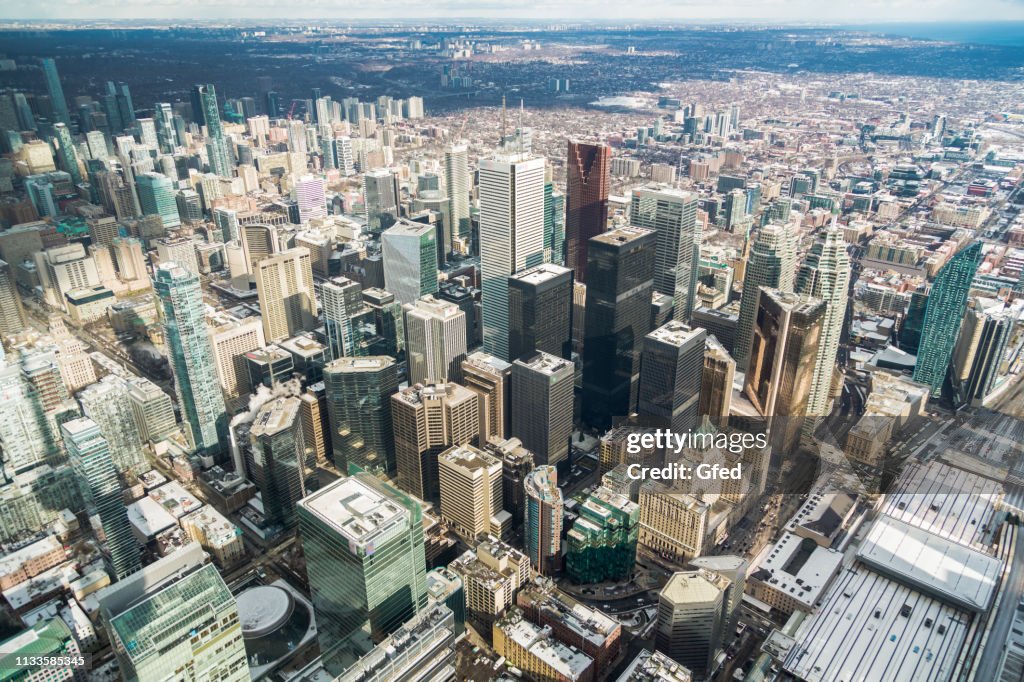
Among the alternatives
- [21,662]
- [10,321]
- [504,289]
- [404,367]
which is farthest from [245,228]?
[21,662]

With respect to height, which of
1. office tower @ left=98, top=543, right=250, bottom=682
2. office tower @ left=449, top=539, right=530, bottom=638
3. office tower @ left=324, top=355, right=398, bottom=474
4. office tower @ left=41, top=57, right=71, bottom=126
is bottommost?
office tower @ left=449, top=539, right=530, bottom=638

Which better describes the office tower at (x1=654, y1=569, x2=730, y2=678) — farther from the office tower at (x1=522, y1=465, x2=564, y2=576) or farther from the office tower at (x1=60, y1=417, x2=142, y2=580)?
the office tower at (x1=60, y1=417, x2=142, y2=580)

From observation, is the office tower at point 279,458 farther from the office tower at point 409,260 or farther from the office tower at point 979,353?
the office tower at point 979,353

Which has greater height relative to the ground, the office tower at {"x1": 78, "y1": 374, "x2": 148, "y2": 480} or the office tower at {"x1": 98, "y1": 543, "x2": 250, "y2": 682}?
the office tower at {"x1": 98, "y1": 543, "x2": 250, "y2": 682}

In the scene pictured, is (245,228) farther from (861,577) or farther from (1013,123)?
(1013,123)

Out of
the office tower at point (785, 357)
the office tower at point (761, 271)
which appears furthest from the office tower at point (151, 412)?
the office tower at point (761, 271)

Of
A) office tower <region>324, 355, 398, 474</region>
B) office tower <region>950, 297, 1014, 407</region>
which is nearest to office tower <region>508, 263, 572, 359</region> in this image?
office tower <region>324, 355, 398, 474</region>
